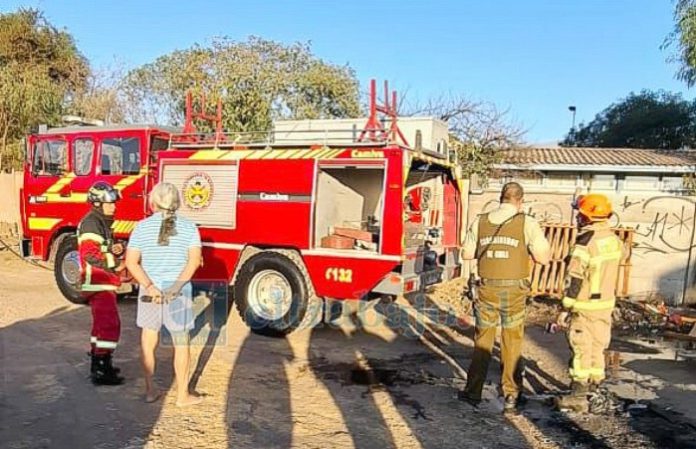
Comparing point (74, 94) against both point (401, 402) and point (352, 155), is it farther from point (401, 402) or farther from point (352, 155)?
point (401, 402)

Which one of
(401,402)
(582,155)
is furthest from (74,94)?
(401,402)

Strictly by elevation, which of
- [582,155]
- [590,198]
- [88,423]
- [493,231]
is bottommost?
[88,423]

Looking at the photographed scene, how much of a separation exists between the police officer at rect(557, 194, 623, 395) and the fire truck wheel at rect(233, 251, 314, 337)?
324 cm

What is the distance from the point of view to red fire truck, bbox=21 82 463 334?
7.04 m

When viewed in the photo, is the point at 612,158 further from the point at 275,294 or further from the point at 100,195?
the point at 100,195

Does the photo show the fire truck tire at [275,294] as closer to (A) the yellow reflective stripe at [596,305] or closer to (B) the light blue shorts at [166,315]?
(B) the light blue shorts at [166,315]

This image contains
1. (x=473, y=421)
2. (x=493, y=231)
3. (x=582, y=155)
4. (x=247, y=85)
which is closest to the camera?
(x=473, y=421)

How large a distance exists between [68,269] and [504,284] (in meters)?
6.82

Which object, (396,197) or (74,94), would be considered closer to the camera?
(396,197)

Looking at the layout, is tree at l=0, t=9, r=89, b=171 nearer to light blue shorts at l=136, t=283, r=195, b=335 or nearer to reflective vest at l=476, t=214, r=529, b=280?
light blue shorts at l=136, t=283, r=195, b=335

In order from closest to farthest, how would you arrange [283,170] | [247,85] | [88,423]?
[88,423] < [283,170] < [247,85]

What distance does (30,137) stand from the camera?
965 cm

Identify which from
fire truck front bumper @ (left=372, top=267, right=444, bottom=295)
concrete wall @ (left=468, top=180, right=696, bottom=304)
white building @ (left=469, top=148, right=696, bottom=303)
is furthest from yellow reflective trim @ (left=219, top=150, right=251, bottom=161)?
concrete wall @ (left=468, top=180, right=696, bottom=304)

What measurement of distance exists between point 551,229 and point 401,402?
5366mm
